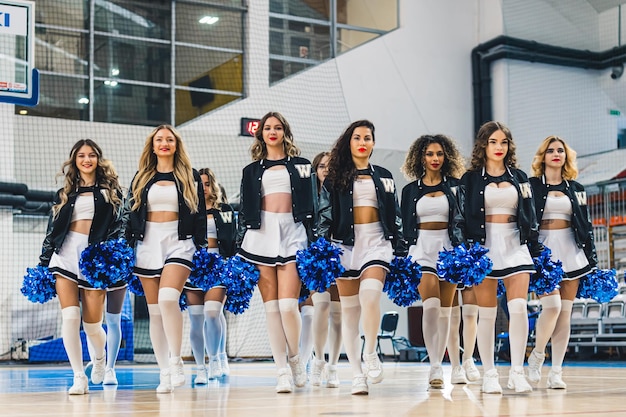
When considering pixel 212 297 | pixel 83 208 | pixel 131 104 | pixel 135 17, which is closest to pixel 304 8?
pixel 135 17

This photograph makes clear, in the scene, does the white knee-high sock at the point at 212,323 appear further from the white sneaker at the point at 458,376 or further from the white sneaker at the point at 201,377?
the white sneaker at the point at 458,376

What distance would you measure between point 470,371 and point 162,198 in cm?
283

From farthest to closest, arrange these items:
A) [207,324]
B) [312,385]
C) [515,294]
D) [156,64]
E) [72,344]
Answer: [156,64]
[207,324]
[312,385]
[72,344]
[515,294]

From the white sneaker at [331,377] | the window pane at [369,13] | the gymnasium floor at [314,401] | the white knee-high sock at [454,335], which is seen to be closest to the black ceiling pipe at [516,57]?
the window pane at [369,13]

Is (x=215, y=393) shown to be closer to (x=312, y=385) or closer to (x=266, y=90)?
(x=312, y=385)

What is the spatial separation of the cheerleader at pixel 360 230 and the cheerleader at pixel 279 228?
7.8 inches

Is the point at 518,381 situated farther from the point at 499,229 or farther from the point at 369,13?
the point at 369,13

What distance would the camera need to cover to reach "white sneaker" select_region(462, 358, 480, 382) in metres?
6.83

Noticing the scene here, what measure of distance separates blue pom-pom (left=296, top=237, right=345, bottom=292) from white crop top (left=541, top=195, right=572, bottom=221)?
197 centimetres

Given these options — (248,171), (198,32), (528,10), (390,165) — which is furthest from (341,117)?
(248,171)

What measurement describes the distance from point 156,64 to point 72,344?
38.4 ft

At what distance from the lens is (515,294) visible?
5.77 m

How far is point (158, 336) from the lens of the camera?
239 inches

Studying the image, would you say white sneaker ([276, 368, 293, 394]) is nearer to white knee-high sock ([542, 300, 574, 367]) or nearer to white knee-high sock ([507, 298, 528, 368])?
white knee-high sock ([507, 298, 528, 368])
